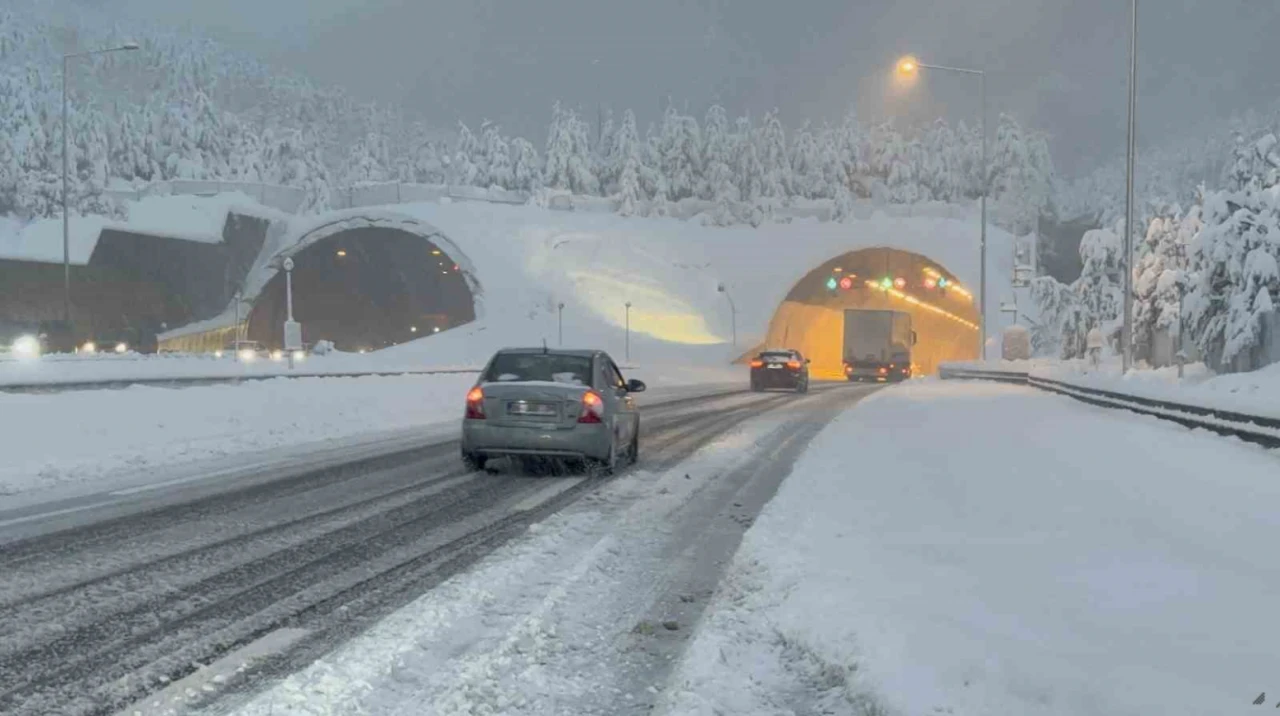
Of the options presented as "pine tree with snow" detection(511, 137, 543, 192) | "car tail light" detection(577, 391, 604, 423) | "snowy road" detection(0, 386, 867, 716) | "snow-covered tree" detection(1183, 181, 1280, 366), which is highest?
"pine tree with snow" detection(511, 137, 543, 192)

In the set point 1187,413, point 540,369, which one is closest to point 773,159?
point 1187,413

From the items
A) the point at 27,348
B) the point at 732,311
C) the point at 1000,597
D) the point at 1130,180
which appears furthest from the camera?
the point at 732,311

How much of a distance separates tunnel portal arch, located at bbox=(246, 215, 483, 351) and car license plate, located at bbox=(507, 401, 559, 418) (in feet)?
194

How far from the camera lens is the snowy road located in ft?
15.5

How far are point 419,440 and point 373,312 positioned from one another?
2627 inches

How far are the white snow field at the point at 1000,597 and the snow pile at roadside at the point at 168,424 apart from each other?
761cm

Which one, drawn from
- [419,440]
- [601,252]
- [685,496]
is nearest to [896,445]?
[685,496]

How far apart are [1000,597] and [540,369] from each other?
790 centimetres

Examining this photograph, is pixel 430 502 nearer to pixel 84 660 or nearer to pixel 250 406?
pixel 84 660

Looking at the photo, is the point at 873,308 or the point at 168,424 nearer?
the point at 168,424

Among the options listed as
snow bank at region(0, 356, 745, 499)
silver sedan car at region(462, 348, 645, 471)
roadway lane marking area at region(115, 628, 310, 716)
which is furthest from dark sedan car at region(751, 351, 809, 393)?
roadway lane marking area at region(115, 628, 310, 716)

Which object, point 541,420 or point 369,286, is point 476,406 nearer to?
point 541,420

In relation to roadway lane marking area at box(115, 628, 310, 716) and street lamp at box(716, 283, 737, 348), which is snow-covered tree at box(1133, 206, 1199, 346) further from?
roadway lane marking area at box(115, 628, 310, 716)

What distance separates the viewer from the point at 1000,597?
19.2 feet
